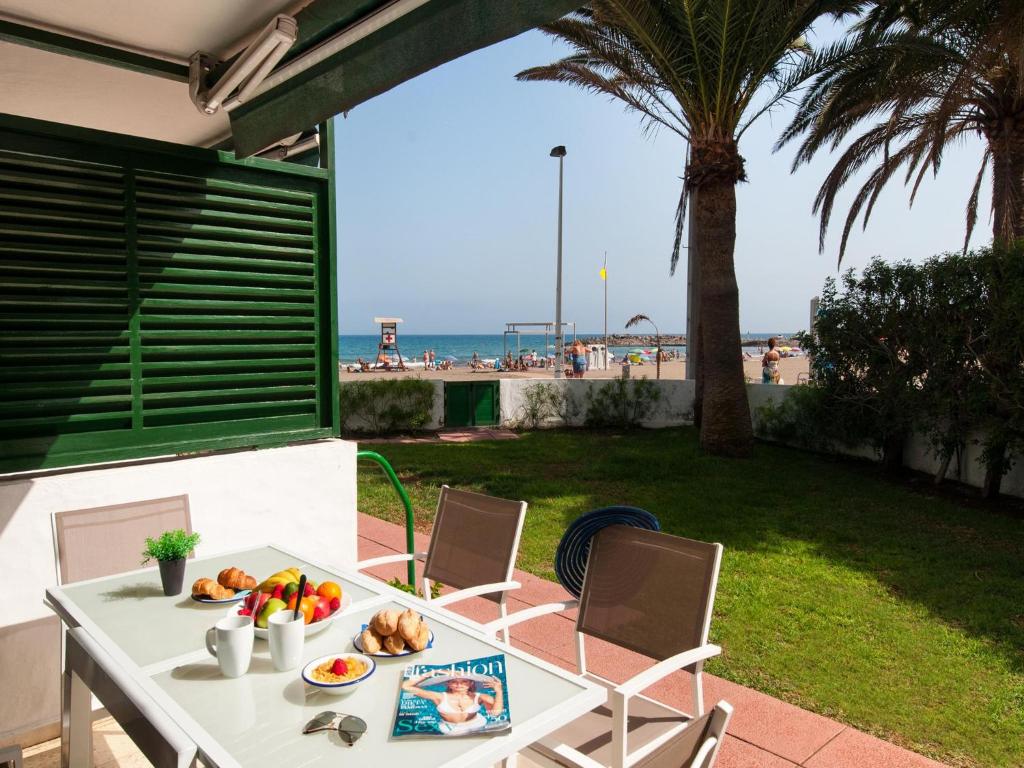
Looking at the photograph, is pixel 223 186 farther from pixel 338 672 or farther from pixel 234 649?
pixel 338 672

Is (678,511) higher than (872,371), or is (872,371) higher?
(872,371)

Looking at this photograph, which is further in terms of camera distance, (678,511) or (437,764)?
(678,511)

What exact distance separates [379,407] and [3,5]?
10.7 metres

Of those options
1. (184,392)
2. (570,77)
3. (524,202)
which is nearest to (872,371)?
(570,77)

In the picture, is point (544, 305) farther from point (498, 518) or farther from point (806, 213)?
point (498, 518)

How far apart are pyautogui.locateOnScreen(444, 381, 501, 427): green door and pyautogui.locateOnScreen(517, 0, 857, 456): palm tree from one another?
177 inches

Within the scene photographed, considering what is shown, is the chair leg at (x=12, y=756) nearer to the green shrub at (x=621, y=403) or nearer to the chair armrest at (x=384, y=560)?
the chair armrest at (x=384, y=560)

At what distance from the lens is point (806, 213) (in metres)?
13.5

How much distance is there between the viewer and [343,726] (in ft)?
→ 5.15

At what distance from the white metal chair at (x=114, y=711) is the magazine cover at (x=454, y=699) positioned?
47 cm

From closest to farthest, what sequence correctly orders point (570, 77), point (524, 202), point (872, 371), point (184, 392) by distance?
point (184, 392), point (872, 371), point (570, 77), point (524, 202)

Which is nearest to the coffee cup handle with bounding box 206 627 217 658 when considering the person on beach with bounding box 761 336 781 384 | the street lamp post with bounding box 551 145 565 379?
the person on beach with bounding box 761 336 781 384

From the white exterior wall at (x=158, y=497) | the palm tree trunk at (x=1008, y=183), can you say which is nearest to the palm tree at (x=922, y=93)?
the palm tree trunk at (x=1008, y=183)

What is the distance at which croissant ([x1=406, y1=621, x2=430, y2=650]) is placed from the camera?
6.41ft
